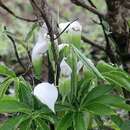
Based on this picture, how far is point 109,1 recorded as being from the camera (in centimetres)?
139

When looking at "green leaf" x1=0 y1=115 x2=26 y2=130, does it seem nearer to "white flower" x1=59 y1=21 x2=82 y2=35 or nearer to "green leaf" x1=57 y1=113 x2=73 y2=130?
"green leaf" x1=57 y1=113 x2=73 y2=130

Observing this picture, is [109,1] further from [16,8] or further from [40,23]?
[16,8]

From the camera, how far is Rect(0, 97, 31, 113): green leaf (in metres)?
0.99

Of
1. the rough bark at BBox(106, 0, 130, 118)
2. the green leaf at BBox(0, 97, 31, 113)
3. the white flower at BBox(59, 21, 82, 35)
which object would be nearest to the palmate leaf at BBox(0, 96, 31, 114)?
the green leaf at BBox(0, 97, 31, 113)

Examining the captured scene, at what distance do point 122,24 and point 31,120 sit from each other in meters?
0.53

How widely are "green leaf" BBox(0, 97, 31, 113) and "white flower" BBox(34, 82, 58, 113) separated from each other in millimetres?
52

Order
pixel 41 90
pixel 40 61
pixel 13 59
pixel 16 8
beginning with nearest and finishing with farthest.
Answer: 1. pixel 41 90
2. pixel 40 61
3. pixel 13 59
4. pixel 16 8

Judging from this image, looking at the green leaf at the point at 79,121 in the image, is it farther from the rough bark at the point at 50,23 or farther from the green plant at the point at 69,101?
the rough bark at the point at 50,23

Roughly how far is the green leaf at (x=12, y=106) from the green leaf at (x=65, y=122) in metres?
0.07

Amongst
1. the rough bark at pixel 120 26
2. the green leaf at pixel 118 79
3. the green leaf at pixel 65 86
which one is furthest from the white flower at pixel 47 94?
the rough bark at pixel 120 26

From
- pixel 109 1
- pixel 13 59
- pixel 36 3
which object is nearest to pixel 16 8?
pixel 13 59

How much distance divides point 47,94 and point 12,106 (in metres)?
0.09

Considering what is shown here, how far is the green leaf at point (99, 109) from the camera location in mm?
983

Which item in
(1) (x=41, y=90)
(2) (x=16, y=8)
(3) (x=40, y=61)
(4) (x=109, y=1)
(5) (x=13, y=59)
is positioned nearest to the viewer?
(1) (x=41, y=90)
